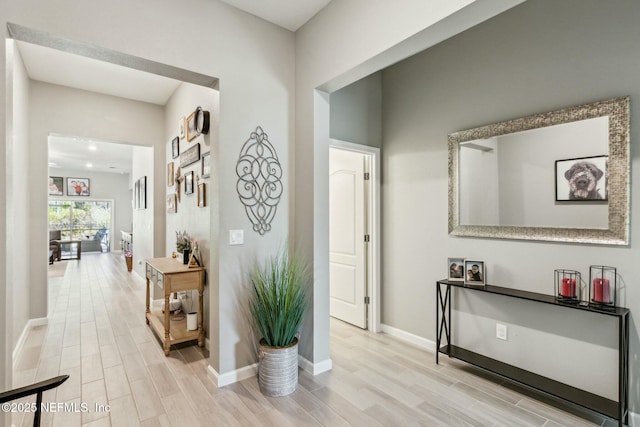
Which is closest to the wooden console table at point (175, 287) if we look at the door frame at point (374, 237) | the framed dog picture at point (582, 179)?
the door frame at point (374, 237)

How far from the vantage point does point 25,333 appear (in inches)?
133

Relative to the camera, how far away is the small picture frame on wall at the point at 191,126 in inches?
131

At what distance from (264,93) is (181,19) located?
2.42ft

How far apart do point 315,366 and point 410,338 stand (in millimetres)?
1137

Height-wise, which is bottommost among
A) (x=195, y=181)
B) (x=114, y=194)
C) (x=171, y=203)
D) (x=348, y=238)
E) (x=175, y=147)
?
(x=348, y=238)

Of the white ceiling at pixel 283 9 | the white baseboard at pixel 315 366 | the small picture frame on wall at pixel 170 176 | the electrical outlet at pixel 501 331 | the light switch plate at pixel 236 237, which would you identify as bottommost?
the white baseboard at pixel 315 366

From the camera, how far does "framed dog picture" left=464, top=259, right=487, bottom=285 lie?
2584 mm

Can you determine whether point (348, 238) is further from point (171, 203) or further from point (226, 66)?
point (171, 203)

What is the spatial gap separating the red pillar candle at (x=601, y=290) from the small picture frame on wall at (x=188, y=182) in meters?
3.58

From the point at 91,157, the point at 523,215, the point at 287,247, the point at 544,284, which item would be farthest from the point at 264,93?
the point at 91,157

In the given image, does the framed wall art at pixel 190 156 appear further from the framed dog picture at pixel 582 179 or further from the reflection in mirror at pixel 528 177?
the framed dog picture at pixel 582 179

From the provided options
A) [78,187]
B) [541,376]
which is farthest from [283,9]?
[78,187]

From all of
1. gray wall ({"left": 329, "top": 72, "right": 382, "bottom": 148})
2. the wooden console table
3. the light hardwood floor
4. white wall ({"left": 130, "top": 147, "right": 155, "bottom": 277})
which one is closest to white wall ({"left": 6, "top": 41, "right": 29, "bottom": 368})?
the light hardwood floor

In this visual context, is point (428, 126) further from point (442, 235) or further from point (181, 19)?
point (181, 19)
